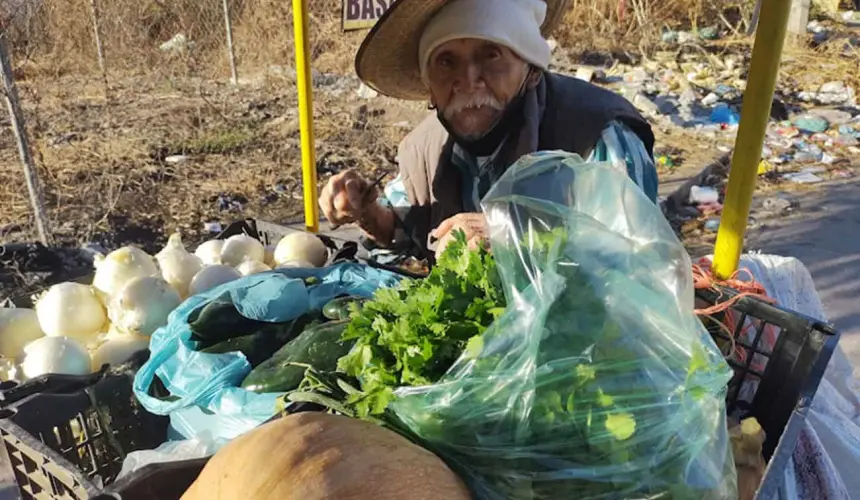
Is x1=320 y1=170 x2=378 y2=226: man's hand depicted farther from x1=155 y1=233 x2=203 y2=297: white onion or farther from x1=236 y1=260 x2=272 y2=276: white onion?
x1=155 y1=233 x2=203 y2=297: white onion

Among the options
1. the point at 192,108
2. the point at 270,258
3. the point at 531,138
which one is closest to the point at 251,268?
the point at 270,258

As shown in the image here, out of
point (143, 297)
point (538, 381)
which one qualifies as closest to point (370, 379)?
point (538, 381)

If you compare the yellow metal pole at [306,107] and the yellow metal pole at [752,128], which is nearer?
the yellow metal pole at [752,128]

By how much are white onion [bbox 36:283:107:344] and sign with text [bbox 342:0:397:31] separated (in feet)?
4.73

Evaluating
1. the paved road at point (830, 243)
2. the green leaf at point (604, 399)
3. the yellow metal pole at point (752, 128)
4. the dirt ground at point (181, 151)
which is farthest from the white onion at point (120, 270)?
the paved road at point (830, 243)

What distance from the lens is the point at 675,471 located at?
4.21 ft

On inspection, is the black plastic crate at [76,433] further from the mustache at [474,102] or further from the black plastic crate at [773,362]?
the black plastic crate at [773,362]

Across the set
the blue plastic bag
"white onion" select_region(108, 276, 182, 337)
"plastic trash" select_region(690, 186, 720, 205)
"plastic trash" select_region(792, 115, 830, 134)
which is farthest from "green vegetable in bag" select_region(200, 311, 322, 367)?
"plastic trash" select_region(792, 115, 830, 134)

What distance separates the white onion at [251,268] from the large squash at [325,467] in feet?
4.17

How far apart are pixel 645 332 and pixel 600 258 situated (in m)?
0.16

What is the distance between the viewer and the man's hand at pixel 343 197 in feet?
8.96

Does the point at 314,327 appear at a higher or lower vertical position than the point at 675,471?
lower

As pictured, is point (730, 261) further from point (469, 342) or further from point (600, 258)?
point (469, 342)

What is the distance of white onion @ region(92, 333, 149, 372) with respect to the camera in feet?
7.29
